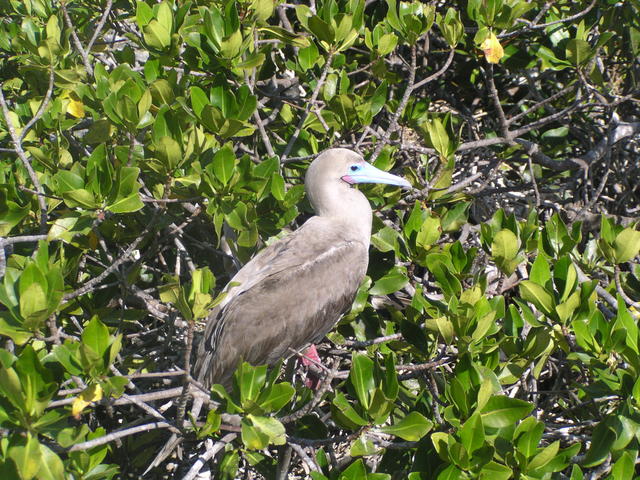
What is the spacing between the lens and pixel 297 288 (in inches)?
150

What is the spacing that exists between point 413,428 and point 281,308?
1.28m

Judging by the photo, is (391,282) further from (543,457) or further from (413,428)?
(543,457)

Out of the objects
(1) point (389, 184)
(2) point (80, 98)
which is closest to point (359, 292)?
(1) point (389, 184)

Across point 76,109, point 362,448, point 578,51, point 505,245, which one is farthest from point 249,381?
point 578,51

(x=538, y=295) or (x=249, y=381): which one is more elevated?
(x=249, y=381)

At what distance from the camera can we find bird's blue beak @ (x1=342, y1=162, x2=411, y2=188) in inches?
151

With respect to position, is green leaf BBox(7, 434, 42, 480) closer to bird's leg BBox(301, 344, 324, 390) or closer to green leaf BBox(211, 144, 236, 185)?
green leaf BBox(211, 144, 236, 185)

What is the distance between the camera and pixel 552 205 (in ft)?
14.8

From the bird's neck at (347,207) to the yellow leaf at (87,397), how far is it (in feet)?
6.18

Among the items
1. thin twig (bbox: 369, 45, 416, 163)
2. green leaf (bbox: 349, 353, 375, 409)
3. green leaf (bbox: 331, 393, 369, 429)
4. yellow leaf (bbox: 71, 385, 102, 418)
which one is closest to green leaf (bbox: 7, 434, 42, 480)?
yellow leaf (bbox: 71, 385, 102, 418)

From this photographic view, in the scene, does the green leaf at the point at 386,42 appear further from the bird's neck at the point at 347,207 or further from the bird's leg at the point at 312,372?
the bird's leg at the point at 312,372

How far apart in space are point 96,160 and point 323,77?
1.28m

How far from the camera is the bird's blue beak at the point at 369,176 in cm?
383

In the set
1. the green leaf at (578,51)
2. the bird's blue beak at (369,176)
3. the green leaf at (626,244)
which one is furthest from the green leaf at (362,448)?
the green leaf at (578,51)
